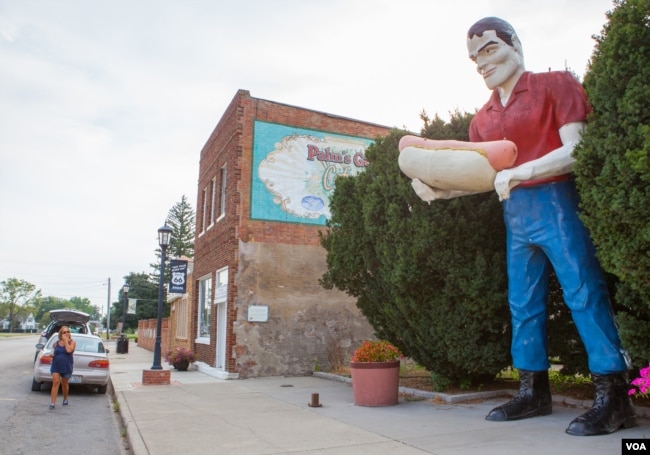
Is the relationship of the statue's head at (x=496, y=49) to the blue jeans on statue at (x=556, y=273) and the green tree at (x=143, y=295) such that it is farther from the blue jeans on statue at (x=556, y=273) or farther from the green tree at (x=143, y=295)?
the green tree at (x=143, y=295)

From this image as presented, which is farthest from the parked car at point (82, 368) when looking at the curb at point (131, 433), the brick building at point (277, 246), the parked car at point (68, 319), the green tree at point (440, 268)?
the parked car at point (68, 319)

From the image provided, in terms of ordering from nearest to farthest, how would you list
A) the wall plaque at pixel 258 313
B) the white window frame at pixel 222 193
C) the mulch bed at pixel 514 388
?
1. the mulch bed at pixel 514 388
2. the wall plaque at pixel 258 313
3. the white window frame at pixel 222 193

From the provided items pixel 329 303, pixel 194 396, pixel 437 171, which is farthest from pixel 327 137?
pixel 437 171

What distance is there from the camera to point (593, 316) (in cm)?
555

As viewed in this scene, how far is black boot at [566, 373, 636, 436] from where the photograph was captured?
17.6 feet

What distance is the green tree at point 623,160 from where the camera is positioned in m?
4.70

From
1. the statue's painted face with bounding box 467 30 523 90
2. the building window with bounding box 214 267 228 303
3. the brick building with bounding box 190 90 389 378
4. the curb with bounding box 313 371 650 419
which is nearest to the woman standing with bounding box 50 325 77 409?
the brick building with bounding box 190 90 389 378

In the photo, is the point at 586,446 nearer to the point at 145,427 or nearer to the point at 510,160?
the point at 510,160

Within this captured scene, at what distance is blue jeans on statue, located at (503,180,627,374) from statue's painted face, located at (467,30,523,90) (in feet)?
4.30

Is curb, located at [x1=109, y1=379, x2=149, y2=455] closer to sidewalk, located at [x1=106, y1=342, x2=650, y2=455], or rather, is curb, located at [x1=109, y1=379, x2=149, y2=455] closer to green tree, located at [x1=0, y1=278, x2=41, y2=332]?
sidewalk, located at [x1=106, y1=342, x2=650, y2=455]

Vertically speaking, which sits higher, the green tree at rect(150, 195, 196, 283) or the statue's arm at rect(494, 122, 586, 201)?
the green tree at rect(150, 195, 196, 283)

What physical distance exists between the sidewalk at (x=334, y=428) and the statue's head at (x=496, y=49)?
3897mm

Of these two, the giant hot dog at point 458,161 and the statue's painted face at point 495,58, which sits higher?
the statue's painted face at point 495,58

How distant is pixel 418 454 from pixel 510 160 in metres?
3.18
